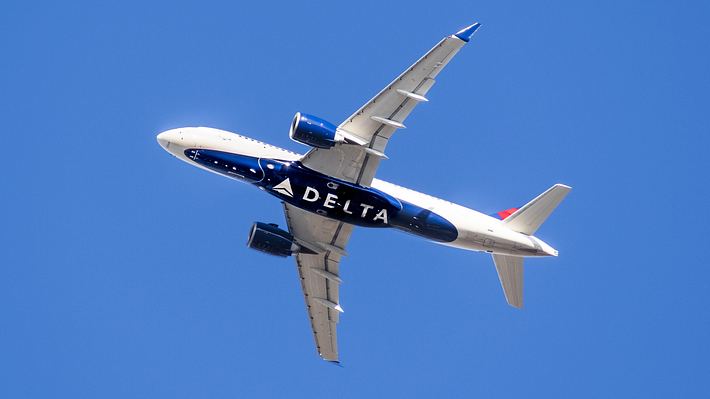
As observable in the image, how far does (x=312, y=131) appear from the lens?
204 ft

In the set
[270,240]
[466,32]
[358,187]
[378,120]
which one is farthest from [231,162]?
[466,32]

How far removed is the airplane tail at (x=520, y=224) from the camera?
6712 cm

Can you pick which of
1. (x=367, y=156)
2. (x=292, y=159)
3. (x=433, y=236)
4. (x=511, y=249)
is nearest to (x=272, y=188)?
(x=292, y=159)

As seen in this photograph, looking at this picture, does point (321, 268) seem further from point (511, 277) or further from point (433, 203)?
point (511, 277)

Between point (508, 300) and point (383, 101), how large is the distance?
17.4 m

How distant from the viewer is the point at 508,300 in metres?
69.5

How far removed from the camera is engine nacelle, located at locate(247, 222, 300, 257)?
226 feet

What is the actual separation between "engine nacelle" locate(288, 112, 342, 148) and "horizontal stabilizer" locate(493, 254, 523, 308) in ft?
49.4

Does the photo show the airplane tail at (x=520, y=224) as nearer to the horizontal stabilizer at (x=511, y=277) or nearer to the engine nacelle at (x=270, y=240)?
the horizontal stabilizer at (x=511, y=277)

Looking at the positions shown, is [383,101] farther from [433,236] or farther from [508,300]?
[508,300]

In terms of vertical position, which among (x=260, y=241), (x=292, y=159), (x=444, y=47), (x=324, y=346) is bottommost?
(x=324, y=346)

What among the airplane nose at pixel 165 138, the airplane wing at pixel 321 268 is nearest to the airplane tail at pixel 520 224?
the airplane wing at pixel 321 268

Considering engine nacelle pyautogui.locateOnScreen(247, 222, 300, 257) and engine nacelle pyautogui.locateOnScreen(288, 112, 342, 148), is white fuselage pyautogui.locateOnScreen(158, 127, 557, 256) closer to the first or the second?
engine nacelle pyautogui.locateOnScreen(288, 112, 342, 148)

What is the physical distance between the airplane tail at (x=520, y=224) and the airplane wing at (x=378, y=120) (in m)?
10.6
